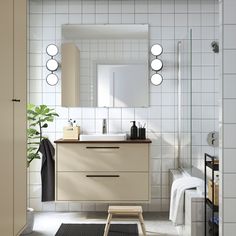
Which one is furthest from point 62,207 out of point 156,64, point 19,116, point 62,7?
point 19,116

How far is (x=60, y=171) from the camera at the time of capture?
4445 mm

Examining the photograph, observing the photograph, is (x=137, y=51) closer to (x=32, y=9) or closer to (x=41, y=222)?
(x=32, y=9)

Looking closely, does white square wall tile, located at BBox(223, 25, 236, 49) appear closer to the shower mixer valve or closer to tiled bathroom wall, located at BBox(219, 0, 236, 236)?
tiled bathroom wall, located at BBox(219, 0, 236, 236)

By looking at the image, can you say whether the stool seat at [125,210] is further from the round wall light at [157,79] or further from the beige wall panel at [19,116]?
the round wall light at [157,79]

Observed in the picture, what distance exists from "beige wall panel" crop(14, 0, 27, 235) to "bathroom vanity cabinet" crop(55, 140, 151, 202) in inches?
75.8

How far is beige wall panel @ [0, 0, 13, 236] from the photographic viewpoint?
1961 millimetres

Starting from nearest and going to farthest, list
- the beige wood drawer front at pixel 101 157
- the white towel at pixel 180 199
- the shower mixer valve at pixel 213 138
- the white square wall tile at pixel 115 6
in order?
the shower mixer valve at pixel 213 138 → the white towel at pixel 180 199 → the beige wood drawer front at pixel 101 157 → the white square wall tile at pixel 115 6

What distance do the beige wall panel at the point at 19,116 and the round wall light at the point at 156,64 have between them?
8.38 ft

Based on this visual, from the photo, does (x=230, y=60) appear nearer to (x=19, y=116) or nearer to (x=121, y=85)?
(x=19, y=116)

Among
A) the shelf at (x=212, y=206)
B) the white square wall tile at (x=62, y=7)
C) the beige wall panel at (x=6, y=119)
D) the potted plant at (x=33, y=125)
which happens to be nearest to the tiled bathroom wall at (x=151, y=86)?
the white square wall tile at (x=62, y=7)

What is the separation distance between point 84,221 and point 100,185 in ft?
1.39

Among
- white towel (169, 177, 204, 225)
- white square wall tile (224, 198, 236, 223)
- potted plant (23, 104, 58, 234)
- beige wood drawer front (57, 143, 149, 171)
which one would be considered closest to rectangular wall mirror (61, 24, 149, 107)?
potted plant (23, 104, 58, 234)

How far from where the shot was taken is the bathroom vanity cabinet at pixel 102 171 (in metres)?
4.43

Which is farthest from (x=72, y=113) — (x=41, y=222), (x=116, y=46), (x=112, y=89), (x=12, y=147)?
(x=12, y=147)
